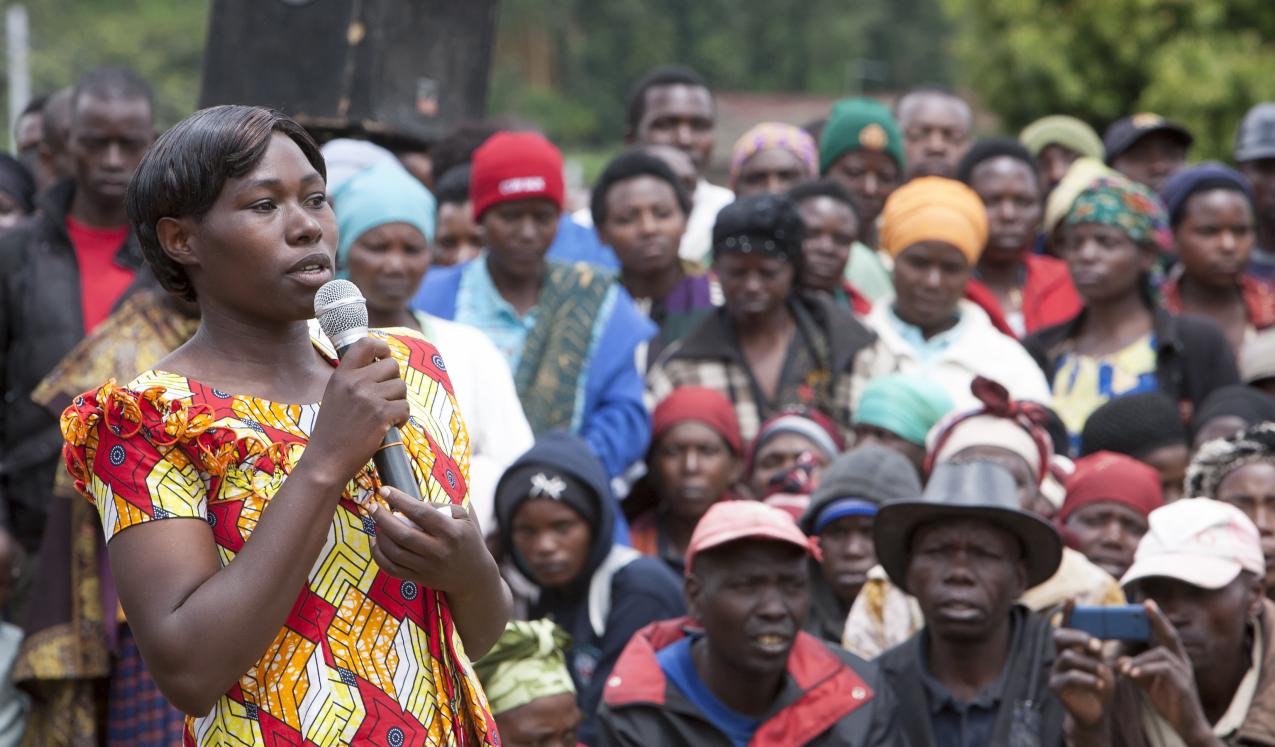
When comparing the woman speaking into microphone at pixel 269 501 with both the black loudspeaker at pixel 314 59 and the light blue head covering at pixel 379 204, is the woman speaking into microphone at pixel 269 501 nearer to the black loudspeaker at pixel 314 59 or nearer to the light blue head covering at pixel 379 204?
the light blue head covering at pixel 379 204

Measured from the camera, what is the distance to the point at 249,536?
2391mm

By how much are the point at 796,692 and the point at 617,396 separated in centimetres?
163

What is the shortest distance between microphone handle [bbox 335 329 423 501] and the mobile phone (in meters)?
2.49

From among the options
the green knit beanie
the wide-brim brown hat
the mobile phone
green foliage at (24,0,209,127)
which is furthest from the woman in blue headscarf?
green foliage at (24,0,209,127)

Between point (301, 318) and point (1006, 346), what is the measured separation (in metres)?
4.62

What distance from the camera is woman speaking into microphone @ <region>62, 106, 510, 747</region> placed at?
2.34 metres

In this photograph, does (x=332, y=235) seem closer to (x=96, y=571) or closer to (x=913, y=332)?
(x=96, y=571)

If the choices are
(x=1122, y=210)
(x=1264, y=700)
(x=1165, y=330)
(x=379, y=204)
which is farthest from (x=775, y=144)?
(x=1264, y=700)

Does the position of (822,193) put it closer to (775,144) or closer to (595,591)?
(775,144)

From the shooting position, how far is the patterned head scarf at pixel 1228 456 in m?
5.42

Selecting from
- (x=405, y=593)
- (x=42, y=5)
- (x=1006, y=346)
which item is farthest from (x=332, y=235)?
(x=42, y=5)

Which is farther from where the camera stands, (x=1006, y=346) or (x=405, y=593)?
(x=1006, y=346)

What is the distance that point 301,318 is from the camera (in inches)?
99.3

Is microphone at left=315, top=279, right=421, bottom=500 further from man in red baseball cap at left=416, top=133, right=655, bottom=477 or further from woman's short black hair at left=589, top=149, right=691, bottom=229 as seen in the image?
woman's short black hair at left=589, top=149, right=691, bottom=229
